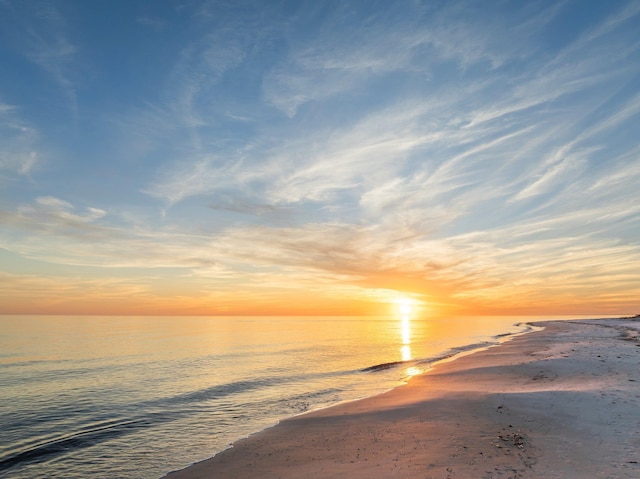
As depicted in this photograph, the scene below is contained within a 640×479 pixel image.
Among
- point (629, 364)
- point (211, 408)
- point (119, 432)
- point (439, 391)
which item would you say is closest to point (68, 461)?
point (119, 432)

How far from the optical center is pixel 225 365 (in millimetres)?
46250

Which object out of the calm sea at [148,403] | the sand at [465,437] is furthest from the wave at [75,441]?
the sand at [465,437]

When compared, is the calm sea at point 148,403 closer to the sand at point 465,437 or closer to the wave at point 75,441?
the wave at point 75,441

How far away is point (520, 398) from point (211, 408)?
19418 mm

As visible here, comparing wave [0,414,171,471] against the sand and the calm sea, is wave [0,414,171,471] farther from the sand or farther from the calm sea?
the sand

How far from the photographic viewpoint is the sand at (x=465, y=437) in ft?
37.1

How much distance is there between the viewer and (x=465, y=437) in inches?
565

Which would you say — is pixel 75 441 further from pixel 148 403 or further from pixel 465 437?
pixel 465 437

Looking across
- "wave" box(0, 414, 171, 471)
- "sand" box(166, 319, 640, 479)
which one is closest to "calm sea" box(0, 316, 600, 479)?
"wave" box(0, 414, 171, 471)

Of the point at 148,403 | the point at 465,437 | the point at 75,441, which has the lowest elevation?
the point at 75,441

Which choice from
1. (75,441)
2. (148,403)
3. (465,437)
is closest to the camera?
(465,437)

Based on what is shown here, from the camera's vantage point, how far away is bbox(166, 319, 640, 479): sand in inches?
446

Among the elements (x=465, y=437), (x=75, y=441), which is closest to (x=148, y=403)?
(x=75, y=441)

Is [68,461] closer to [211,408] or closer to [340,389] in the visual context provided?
[211,408]
